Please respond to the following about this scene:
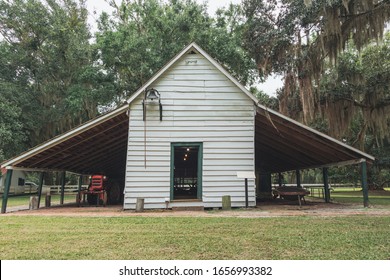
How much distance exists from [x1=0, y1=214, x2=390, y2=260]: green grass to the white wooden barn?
123 inches

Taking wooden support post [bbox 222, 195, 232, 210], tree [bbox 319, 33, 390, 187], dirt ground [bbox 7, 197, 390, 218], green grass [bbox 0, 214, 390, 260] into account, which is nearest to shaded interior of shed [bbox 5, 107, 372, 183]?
dirt ground [bbox 7, 197, 390, 218]

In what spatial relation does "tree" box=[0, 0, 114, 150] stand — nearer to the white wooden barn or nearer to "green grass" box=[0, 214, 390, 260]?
the white wooden barn

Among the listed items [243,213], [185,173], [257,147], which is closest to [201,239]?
[243,213]

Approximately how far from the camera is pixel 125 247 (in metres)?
4.79

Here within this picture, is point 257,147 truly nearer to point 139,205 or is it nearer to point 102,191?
point 139,205

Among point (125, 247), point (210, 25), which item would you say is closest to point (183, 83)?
point (125, 247)

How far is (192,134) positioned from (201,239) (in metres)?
5.92

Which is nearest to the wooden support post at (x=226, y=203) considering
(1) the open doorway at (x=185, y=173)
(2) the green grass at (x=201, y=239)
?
(2) the green grass at (x=201, y=239)

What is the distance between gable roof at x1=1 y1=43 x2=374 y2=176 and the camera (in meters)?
10.7

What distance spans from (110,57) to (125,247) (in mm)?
19513

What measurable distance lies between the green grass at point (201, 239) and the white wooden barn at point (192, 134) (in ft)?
10.2

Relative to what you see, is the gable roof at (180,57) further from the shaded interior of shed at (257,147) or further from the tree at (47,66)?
the tree at (47,66)

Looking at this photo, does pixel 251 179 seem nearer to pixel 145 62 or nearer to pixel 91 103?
pixel 145 62

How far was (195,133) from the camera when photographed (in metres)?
11.0
